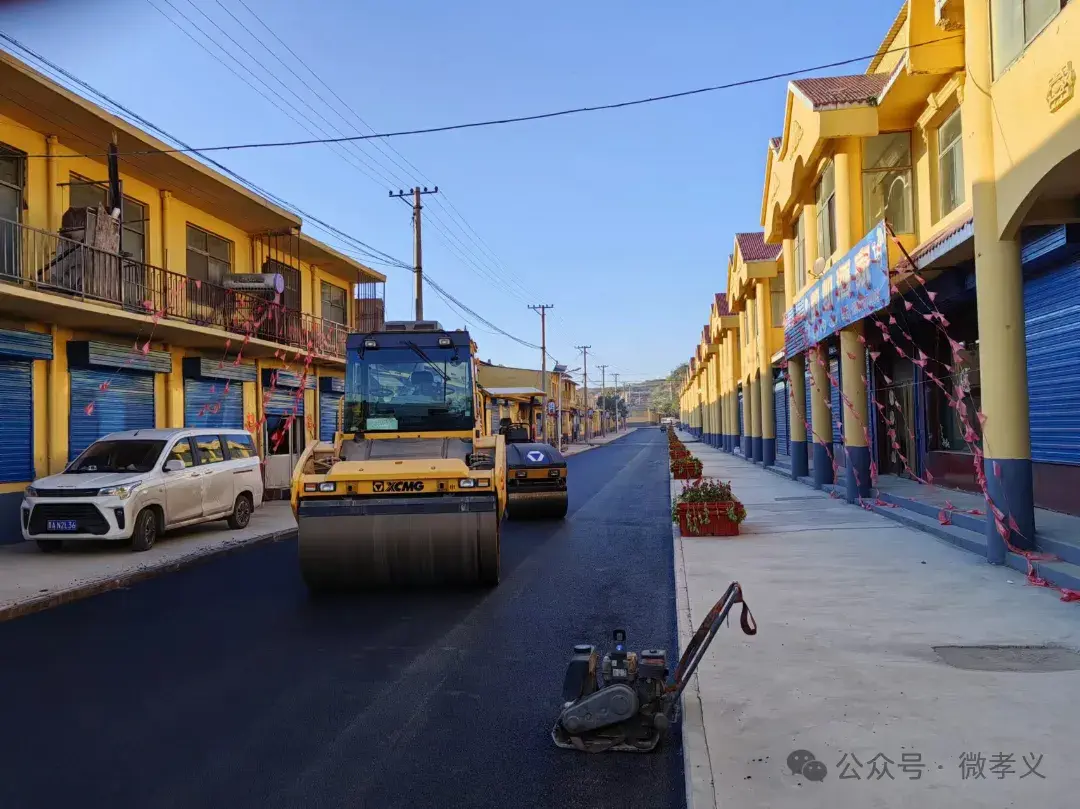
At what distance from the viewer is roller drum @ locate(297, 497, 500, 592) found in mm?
8641

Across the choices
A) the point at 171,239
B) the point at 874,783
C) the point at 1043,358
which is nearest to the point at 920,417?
the point at 1043,358

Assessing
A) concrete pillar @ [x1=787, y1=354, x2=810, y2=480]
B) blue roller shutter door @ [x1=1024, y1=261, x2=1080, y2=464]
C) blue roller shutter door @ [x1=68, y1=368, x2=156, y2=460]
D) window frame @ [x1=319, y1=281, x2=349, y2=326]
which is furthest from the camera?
window frame @ [x1=319, y1=281, x2=349, y2=326]

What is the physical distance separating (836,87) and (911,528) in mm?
8699

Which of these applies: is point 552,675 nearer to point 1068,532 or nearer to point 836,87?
point 1068,532

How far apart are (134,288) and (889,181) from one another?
16062mm

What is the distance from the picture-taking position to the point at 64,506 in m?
12.0

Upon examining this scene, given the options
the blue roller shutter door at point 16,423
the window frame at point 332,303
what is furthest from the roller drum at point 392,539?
the window frame at point 332,303

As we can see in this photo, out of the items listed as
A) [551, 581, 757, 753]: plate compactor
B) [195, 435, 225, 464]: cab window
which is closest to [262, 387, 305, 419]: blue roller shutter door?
[195, 435, 225, 464]: cab window

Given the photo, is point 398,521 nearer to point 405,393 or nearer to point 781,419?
point 405,393

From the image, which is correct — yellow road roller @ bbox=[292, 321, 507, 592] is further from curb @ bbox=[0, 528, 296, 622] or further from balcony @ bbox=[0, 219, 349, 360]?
balcony @ bbox=[0, 219, 349, 360]

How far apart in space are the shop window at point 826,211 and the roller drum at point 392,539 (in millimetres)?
12079

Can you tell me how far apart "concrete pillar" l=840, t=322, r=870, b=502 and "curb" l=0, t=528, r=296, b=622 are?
35.7ft

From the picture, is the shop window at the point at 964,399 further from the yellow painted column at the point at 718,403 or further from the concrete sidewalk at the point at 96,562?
the yellow painted column at the point at 718,403

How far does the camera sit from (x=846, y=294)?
14344mm
